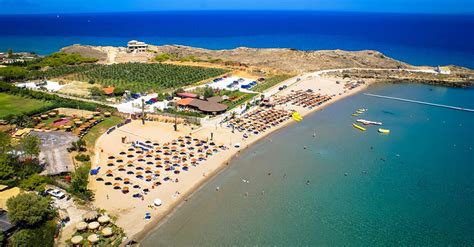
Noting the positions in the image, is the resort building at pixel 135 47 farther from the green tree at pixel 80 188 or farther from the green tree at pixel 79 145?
the green tree at pixel 80 188

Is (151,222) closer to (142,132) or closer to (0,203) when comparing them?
(0,203)

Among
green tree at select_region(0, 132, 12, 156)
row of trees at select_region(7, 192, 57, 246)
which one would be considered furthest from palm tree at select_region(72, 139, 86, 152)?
row of trees at select_region(7, 192, 57, 246)

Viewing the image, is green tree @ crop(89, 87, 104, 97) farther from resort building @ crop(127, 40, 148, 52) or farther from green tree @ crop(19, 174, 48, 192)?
resort building @ crop(127, 40, 148, 52)

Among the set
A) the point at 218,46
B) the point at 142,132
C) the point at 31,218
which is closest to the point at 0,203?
the point at 31,218

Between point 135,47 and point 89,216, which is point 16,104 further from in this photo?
point 135,47

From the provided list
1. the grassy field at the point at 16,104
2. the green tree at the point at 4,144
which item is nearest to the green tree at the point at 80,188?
the green tree at the point at 4,144

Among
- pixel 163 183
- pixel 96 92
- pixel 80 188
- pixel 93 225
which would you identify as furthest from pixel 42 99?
pixel 93 225
